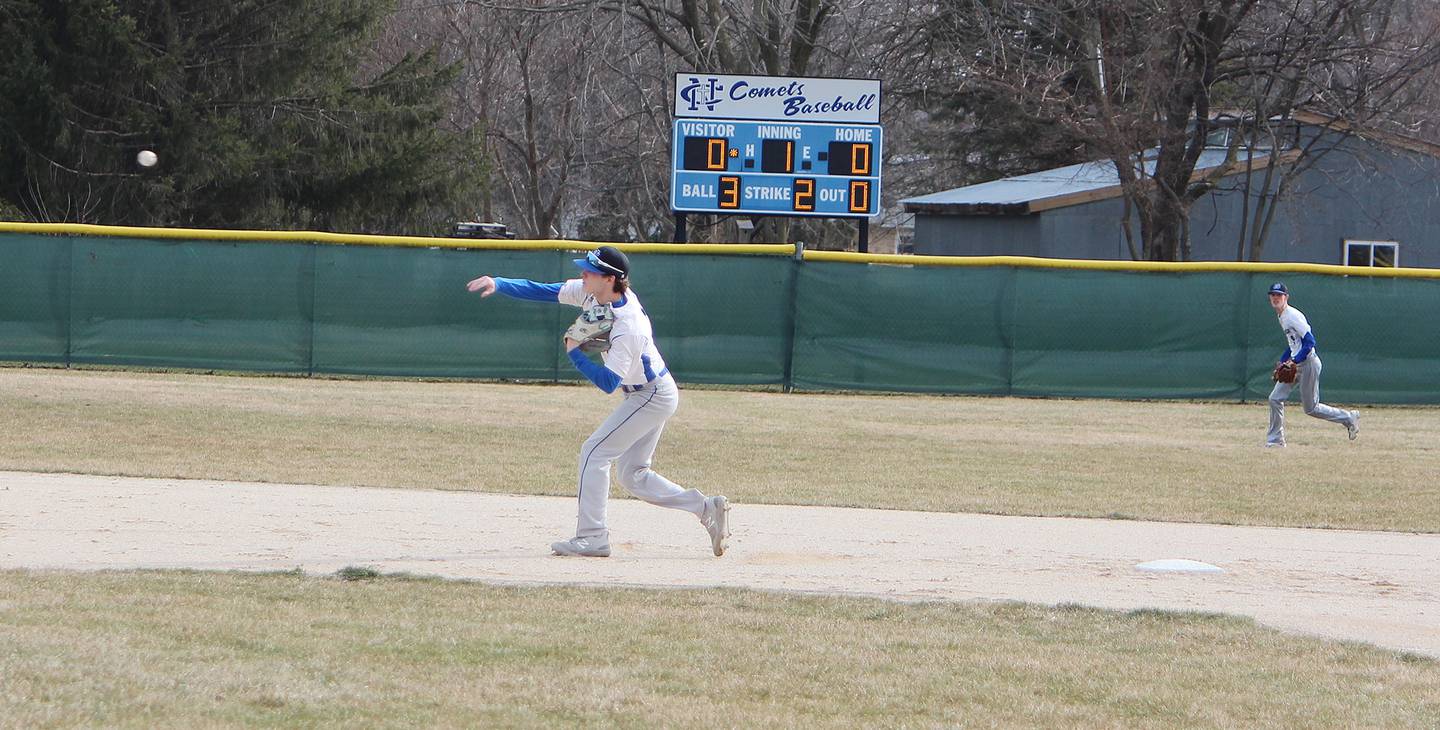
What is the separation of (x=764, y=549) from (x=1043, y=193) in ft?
72.3

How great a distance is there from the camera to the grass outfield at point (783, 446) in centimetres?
1090

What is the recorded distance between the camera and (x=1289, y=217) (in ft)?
92.8

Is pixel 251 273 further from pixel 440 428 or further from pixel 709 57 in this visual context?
pixel 709 57

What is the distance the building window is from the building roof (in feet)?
8.04

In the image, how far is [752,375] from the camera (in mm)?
19594

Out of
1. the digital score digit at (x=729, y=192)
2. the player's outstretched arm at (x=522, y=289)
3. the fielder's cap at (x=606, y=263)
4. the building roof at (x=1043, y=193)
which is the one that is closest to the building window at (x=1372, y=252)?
the building roof at (x=1043, y=193)

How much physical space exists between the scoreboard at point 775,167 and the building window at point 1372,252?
12432 millimetres

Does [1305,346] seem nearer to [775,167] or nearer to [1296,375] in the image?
[1296,375]

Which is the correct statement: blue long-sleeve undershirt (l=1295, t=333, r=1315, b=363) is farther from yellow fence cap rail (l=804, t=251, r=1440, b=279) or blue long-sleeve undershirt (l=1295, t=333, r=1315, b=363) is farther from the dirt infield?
the dirt infield

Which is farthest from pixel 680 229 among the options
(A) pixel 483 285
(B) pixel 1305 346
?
(A) pixel 483 285

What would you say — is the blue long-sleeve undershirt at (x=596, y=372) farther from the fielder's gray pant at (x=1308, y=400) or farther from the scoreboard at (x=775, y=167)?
the scoreboard at (x=775, y=167)

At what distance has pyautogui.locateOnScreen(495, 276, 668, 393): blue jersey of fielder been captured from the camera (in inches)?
285

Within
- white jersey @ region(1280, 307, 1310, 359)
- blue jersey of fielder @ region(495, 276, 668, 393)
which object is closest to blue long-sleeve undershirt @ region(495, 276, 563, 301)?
blue jersey of fielder @ region(495, 276, 668, 393)

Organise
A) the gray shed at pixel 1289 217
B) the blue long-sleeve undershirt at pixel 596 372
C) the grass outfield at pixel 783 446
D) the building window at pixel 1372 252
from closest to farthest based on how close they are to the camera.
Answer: the blue long-sleeve undershirt at pixel 596 372 < the grass outfield at pixel 783 446 < the gray shed at pixel 1289 217 < the building window at pixel 1372 252
